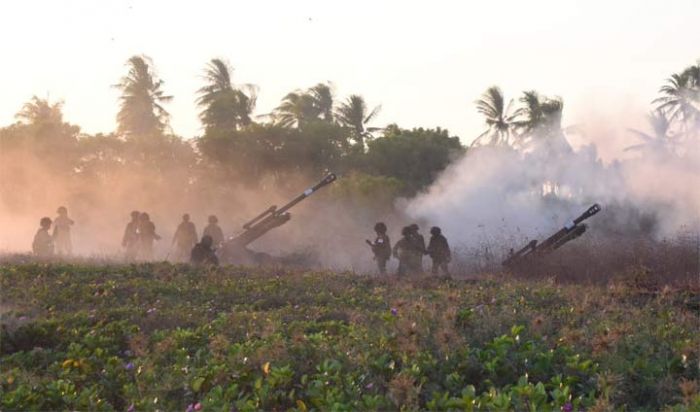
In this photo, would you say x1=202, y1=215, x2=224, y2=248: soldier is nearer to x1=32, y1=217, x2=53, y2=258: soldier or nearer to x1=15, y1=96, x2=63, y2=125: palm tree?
x1=32, y1=217, x2=53, y2=258: soldier

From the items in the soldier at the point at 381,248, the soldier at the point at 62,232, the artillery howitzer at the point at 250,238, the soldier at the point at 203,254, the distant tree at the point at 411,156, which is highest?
the distant tree at the point at 411,156

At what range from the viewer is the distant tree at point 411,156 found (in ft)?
116

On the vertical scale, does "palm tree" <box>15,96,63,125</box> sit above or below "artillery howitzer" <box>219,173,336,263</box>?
above

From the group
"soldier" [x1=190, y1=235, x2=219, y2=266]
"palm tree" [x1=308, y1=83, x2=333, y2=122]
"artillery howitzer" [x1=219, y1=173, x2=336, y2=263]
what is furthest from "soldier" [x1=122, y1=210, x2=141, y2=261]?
"palm tree" [x1=308, y1=83, x2=333, y2=122]

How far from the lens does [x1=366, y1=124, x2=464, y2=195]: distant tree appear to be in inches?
1396

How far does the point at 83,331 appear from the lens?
843 centimetres

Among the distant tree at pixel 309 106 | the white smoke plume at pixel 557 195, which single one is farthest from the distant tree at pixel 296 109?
the white smoke plume at pixel 557 195

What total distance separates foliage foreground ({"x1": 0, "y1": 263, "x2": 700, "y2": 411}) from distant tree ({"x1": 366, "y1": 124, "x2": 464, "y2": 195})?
80.9ft

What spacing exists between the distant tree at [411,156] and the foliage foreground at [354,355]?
24.7m

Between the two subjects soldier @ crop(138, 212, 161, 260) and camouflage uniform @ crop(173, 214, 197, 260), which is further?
soldier @ crop(138, 212, 161, 260)

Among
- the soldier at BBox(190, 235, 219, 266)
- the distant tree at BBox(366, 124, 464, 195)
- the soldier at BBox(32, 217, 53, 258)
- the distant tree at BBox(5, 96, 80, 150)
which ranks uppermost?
the distant tree at BBox(5, 96, 80, 150)

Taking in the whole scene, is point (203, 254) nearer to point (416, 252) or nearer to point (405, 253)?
point (405, 253)

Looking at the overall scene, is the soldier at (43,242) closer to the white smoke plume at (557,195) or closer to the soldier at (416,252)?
the soldier at (416,252)

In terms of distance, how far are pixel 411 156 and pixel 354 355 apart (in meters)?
29.4
